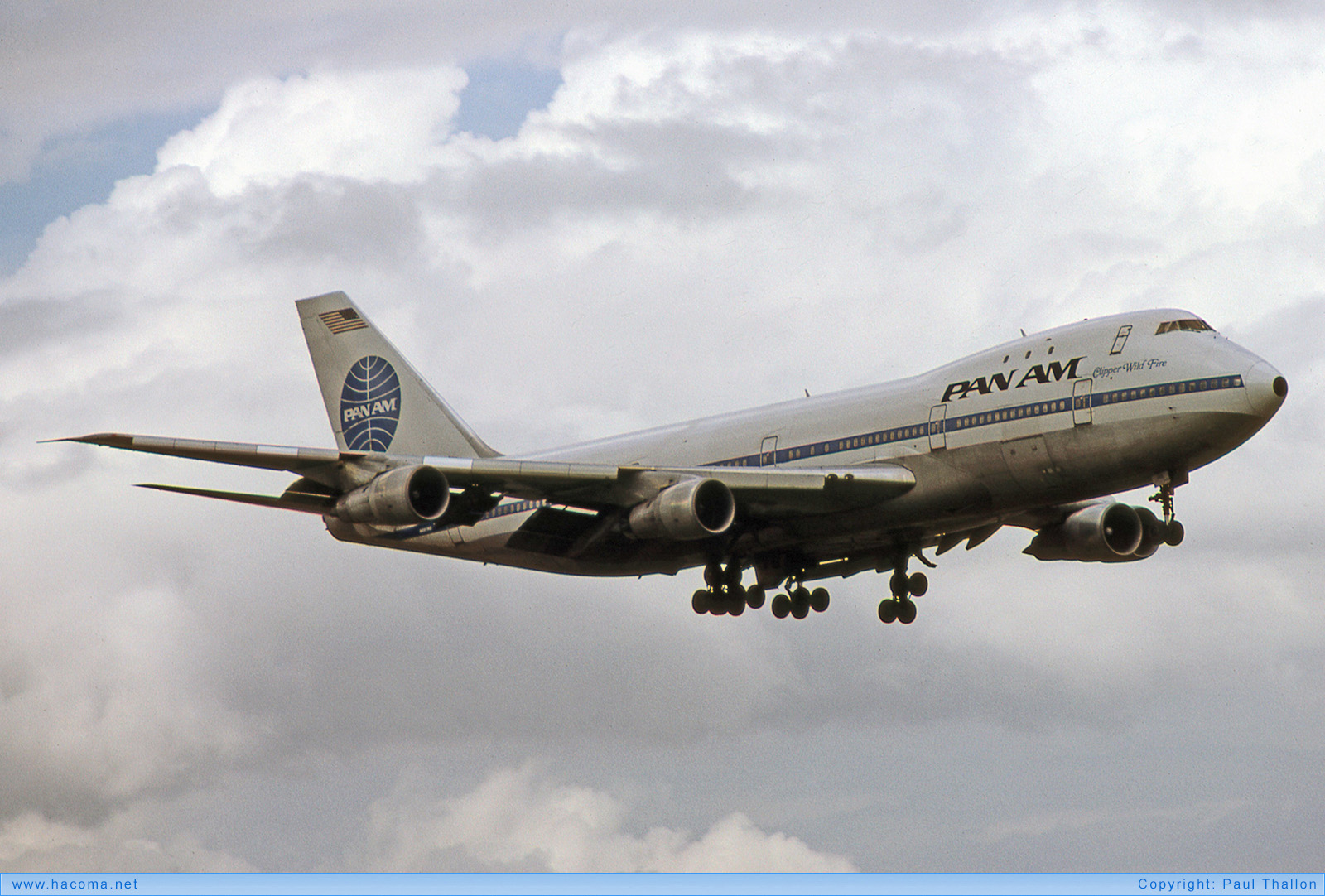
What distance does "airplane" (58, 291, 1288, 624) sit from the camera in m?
37.6

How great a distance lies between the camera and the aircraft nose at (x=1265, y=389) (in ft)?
120

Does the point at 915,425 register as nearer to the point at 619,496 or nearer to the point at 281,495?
the point at 619,496

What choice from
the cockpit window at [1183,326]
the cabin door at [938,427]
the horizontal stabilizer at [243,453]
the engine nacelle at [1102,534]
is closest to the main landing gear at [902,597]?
the engine nacelle at [1102,534]

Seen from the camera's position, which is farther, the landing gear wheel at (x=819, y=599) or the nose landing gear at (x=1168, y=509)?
the landing gear wheel at (x=819, y=599)

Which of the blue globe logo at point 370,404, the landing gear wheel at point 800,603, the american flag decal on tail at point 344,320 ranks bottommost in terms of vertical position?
the landing gear wheel at point 800,603

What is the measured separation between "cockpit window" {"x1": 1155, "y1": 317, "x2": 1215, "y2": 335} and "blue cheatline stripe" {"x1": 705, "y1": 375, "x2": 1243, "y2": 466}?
1522 mm

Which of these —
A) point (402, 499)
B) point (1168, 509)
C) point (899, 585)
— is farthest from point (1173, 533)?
point (402, 499)

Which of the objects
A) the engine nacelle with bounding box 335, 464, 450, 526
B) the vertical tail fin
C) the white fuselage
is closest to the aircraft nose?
the white fuselage

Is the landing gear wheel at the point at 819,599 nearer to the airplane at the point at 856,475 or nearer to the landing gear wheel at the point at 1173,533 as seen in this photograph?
the airplane at the point at 856,475

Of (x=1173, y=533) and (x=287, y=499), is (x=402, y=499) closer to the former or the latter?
(x=287, y=499)

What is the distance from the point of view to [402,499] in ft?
129

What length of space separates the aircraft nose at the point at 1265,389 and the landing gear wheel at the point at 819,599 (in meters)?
16.1

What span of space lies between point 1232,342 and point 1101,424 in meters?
3.70

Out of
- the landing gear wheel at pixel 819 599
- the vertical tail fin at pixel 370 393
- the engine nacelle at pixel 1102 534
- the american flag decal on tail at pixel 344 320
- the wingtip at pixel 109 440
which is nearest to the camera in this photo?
the wingtip at pixel 109 440
